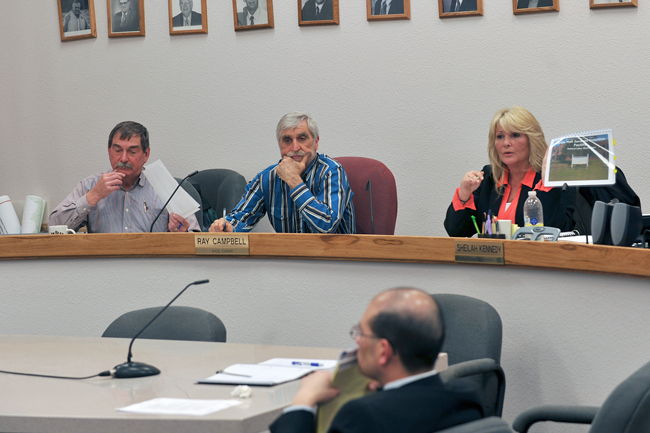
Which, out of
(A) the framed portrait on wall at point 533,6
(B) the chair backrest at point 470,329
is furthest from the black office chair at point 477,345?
(A) the framed portrait on wall at point 533,6

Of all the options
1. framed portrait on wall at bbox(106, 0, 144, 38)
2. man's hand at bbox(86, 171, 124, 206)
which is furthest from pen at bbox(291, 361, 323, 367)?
framed portrait on wall at bbox(106, 0, 144, 38)

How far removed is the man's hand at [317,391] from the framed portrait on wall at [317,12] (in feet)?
10.7

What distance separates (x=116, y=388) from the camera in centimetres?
166

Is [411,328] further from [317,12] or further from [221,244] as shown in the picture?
[317,12]

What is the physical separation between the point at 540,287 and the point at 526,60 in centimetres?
209

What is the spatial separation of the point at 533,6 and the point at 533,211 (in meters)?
1.57

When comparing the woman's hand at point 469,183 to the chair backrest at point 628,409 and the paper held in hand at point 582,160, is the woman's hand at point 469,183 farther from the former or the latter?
the chair backrest at point 628,409

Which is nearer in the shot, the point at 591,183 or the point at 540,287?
the point at 540,287

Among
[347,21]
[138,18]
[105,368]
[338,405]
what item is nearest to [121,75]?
[138,18]

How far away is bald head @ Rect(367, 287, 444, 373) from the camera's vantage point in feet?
4.22

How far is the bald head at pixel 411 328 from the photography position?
4.22 ft

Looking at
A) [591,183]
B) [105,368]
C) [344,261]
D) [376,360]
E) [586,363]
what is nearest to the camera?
[376,360]

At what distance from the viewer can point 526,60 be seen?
394cm

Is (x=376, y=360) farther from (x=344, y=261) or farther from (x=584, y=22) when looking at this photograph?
(x=584, y=22)
